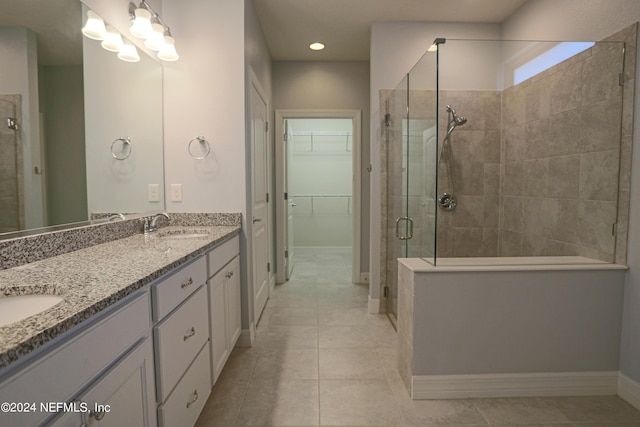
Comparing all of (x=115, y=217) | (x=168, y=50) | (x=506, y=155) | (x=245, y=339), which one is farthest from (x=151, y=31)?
(x=506, y=155)

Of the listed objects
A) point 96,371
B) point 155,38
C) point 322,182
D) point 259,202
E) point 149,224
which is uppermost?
point 155,38

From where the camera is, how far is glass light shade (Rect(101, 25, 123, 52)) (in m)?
1.83

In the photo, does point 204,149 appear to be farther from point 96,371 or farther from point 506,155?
point 506,155

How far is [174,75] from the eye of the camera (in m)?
2.44

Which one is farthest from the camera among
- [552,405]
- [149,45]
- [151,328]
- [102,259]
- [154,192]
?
[154,192]

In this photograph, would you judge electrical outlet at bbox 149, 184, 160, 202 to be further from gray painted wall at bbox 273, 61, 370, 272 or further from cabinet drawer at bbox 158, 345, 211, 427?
gray painted wall at bbox 273, 61, 370, 272

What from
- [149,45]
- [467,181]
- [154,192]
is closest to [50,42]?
[149,45]

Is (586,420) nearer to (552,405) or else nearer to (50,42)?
(552,405)

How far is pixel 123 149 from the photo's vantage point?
202 cm

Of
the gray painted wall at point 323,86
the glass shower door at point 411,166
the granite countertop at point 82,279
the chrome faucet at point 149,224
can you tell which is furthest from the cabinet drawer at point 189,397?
the gray painted wall at point 323,86

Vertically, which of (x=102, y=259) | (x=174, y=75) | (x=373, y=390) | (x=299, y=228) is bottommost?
(x=373, y=390)

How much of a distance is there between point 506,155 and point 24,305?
305cm

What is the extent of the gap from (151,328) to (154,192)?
4.67ft

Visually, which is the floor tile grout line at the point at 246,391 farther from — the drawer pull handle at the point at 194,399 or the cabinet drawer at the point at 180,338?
the cabinet drawer at the point at 180,338
